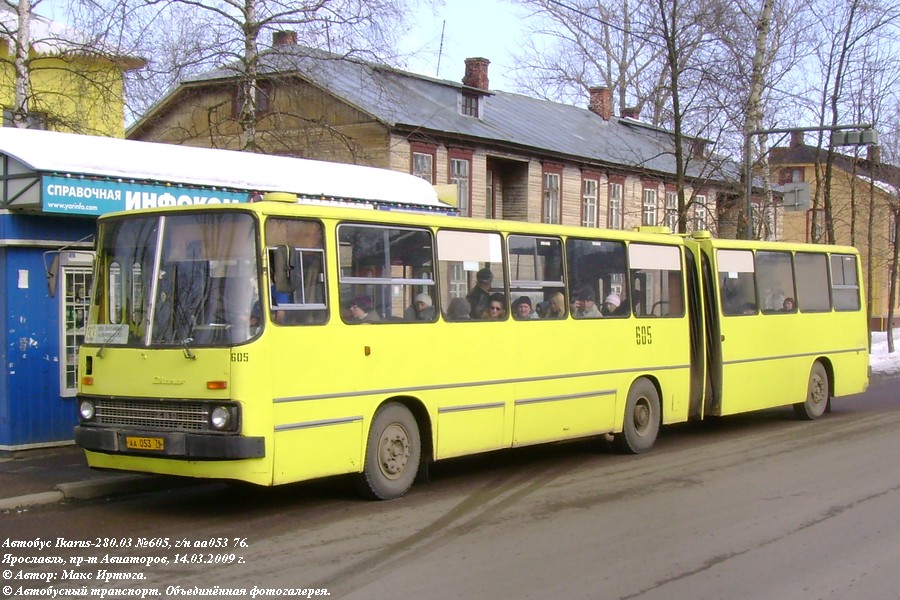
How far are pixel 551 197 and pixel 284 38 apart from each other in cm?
1647

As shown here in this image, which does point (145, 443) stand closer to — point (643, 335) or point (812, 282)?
point (643, 335)

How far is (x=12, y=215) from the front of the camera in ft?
40.1

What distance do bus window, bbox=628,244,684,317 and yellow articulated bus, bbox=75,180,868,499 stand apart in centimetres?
3

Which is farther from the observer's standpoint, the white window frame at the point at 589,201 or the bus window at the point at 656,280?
the white window frame at the point at 589,201

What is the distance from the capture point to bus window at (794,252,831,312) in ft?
57.1

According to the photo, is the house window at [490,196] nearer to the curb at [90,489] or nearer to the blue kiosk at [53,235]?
the blue kiosk at [53,235]

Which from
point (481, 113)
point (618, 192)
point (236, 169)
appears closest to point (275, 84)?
point (236, 169)

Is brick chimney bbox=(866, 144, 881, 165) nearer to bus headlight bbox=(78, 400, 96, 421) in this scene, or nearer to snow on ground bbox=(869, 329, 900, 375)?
snow on ground bbox=(869, 329, 900, 375)

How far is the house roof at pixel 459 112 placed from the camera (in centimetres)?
2114

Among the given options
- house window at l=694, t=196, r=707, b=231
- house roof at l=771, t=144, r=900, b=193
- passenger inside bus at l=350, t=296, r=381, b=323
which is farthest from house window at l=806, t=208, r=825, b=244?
passenger inside bus at l=350, t=296, r=381, b=323

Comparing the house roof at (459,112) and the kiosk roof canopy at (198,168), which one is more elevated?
the house roof at (459,112)

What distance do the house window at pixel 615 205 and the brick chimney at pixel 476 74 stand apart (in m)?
6.26

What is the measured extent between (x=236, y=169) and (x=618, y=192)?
27400mm

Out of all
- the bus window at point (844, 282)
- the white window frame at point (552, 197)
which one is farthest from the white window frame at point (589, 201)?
the bus window at point (844, 282)
